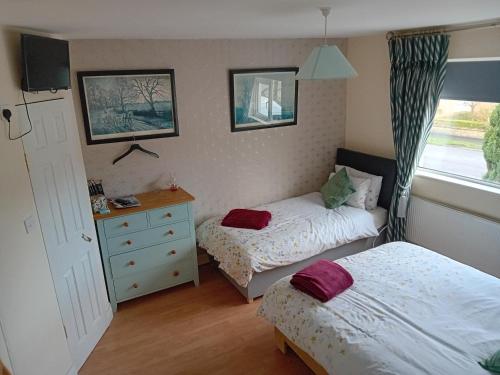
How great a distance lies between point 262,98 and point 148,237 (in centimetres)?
191

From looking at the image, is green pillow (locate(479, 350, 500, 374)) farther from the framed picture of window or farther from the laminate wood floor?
the framed picture of window

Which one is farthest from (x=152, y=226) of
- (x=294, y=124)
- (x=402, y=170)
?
(x=402, y=170)

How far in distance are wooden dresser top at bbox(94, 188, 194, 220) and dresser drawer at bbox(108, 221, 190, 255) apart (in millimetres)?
213

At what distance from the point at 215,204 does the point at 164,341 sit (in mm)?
1547

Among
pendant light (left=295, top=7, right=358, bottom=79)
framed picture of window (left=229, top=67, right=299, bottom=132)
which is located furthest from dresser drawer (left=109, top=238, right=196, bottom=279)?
pendant light (left=295, top=7, right=358, bottom=79)

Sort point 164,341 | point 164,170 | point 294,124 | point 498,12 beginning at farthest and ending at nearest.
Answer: point 294,124, point 164,170, point 164,341, point 498,12

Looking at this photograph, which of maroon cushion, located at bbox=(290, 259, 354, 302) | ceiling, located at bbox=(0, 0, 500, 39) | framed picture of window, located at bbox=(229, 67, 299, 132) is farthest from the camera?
framed picture of window, located at bbox=(229, 67, 299, 132)

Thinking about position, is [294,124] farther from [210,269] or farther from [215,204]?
[210,269]

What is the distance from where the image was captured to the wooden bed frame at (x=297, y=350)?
93.4 inches

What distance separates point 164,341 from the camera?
2.99 m

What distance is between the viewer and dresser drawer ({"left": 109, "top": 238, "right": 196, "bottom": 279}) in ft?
10.9

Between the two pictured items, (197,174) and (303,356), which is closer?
(303,356)

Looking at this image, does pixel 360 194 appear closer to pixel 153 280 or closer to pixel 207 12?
pixel 153 280

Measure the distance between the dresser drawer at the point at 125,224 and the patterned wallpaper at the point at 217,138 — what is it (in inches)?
17.4
